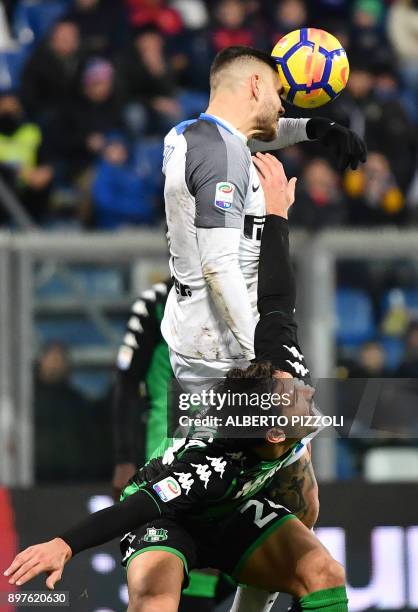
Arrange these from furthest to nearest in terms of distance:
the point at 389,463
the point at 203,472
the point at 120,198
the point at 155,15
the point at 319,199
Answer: the point at 155,15
the point at 319,199
the point at 120,198
the point at 389,463
the point at 203,472

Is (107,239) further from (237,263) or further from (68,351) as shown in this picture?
(237,263)

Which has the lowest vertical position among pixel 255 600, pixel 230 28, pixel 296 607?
pixel 255 600

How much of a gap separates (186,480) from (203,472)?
6 centimetres

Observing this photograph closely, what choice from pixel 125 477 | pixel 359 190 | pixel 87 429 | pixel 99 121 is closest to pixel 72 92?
pixel 99 121

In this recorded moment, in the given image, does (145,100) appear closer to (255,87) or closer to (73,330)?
(73,330)

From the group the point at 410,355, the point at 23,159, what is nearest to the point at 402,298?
the point at 410,355

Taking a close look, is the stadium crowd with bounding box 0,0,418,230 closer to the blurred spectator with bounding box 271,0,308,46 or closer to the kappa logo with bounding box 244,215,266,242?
the blurred spectator with bounding box 271,0,308,46

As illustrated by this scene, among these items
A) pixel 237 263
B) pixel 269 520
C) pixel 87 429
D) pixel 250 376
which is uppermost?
pixel 237 263

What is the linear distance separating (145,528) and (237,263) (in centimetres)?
88

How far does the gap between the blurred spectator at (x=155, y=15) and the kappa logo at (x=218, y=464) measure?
6.71 meters

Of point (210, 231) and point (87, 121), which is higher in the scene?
point (87, 121)

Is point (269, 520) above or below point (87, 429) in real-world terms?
above

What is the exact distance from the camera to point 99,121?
9.22m

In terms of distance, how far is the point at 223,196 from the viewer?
412cm
